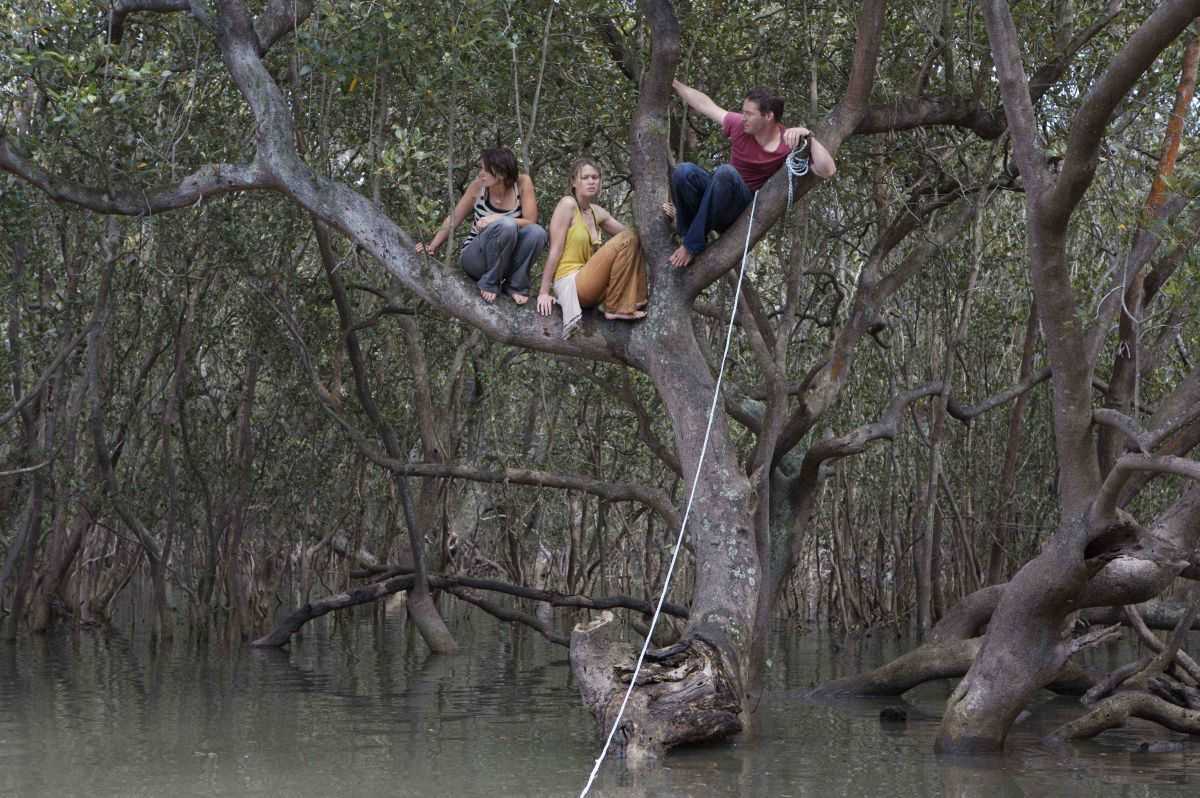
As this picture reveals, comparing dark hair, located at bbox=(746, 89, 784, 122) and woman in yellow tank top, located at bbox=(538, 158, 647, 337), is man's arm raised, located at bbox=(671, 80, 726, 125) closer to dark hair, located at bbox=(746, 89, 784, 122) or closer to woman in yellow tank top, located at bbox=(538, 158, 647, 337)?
dark hair, located at bbox=(746, 89, 784, 122)

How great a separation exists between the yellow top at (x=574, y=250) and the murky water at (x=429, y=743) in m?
2.34

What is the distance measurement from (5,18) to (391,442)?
479 centimetres

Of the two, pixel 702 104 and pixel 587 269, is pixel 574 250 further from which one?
pixel 702 104

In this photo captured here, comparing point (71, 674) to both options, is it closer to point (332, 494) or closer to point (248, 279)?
point (248, 279)

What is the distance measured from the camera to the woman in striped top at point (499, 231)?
7.21 meters

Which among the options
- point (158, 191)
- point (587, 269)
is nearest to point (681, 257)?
point (587, 269)

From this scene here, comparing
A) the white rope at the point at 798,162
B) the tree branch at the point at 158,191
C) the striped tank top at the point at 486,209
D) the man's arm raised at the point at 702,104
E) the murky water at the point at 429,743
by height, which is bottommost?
the murky water at the point at 429,743

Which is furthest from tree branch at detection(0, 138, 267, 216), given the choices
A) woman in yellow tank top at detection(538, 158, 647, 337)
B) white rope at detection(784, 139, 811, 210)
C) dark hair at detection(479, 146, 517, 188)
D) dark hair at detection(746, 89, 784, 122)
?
white rope at detection(784, 139, 811, 210)

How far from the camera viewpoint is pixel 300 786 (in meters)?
5.63

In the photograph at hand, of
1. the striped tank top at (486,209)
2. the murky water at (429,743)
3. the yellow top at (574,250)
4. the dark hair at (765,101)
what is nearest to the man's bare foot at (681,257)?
the yellow top at (574,250)

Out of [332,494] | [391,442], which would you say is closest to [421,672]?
[391,442]

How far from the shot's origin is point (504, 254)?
23.6ft

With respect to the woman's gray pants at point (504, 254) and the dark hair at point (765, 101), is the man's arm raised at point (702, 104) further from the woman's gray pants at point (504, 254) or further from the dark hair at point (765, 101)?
the woman's gray pants at point (504, 254)

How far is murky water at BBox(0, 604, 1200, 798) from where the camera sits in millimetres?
5723
